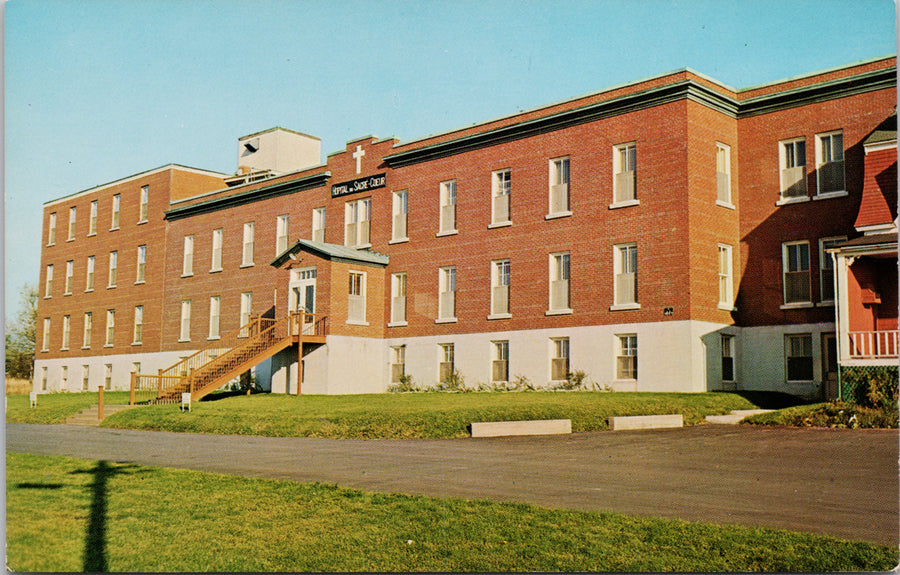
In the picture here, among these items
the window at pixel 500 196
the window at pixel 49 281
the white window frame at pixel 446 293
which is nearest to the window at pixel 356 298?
the white window frame at pixel 446 293

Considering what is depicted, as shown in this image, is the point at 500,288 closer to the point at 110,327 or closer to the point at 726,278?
the point at 726,278

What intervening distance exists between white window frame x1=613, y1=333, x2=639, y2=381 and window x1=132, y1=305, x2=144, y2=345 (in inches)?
1167

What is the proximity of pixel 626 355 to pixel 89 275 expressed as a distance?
113 ft

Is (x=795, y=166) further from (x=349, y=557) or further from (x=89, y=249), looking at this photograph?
(x=89, y=249)

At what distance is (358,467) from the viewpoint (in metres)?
14.7

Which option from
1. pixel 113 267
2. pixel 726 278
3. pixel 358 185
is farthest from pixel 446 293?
pixel 113 267

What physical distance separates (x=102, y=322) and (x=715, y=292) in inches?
1414

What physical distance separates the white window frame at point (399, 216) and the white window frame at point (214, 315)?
12.6 m

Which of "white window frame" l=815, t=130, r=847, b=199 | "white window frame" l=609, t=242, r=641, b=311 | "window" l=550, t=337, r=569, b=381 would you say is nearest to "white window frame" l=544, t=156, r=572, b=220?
"white window frame" l=609, t=242, r=641, b=311

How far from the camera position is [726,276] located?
99.9ft

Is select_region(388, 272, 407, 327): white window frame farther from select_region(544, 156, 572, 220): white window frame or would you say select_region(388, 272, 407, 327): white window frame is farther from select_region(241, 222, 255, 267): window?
select_region(241, 222, 255, 267): window

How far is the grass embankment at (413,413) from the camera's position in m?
21.4

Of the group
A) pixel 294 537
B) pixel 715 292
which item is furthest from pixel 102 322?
pixel 294 537

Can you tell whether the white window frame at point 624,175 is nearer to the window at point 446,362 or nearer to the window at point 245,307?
the window at point 446,362
